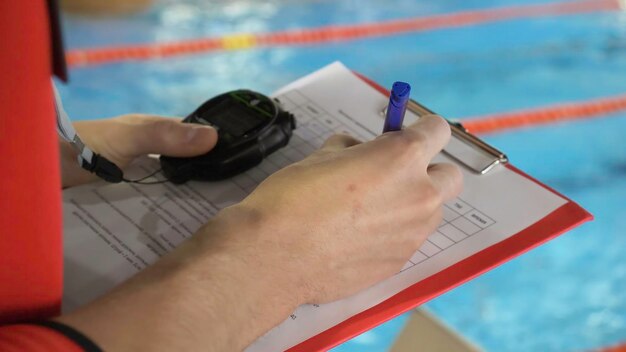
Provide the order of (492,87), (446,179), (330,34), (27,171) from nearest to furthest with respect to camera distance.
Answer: (27,171) < (446,179) < (492,87) < (330,34)

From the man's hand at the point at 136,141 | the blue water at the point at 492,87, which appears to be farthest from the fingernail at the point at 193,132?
the blue water at the point at 492,87

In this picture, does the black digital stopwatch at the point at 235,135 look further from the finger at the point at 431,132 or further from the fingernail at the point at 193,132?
the finger at the point at 431,132

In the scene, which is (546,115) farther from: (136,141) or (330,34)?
(136,141)

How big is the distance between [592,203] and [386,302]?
1209mm

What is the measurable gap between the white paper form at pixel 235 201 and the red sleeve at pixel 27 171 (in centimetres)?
14

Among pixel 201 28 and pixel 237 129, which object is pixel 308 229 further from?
pixel 201 28

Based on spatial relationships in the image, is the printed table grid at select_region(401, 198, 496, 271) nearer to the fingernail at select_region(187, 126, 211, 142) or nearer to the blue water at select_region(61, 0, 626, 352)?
the fingernail at select_region(187, 126, 211, 142)

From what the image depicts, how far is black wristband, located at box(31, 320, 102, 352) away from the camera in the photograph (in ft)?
1.44

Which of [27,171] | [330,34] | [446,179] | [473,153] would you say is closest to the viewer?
[27,171]

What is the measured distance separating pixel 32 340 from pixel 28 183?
0.10 metres

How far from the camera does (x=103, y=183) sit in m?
0.74

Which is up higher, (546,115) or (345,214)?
(546,115)

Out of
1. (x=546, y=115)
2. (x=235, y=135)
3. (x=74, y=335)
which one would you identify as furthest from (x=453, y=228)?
(x=546, y=115)

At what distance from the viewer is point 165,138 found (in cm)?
73
